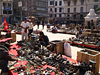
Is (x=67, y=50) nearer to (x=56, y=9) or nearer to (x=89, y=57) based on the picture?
(x=89, y=57)

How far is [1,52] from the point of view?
374cm

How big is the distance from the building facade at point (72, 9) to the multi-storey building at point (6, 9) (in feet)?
46.7

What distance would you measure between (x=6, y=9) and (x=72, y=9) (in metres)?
19.5

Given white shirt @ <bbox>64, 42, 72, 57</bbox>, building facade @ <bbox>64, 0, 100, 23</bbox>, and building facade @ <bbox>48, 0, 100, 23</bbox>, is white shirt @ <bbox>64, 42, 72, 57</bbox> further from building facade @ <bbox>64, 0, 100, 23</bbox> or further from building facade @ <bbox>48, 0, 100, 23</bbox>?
building facade @ <bbox>64, 0, 100, 23</bbox>

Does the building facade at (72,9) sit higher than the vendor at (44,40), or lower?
higher

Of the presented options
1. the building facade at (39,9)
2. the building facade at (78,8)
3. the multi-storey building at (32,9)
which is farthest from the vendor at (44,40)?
the building facade at (39,9)

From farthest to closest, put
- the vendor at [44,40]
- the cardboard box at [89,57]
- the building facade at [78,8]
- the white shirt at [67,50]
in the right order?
the building facade at [78,8] < the vendor at [44,40] < the white shirt at [67,50] < the cardboard box at [89,57]

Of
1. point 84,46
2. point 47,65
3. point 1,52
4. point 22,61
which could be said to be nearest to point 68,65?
point 47,65

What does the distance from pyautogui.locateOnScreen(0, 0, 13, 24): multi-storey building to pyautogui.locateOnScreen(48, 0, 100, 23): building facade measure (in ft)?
46.7

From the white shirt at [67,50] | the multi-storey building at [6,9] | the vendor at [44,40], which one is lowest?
the white shirt at [67,50]

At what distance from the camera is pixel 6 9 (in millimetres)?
34719

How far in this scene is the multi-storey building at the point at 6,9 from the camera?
3400cm

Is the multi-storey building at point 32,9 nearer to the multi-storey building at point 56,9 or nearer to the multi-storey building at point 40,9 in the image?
the multi-storey building at point 40,9

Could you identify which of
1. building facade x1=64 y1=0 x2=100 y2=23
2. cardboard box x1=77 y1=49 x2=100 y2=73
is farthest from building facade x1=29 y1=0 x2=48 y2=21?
cardboard box x1=77 y1=49 x2=100 y2=73
